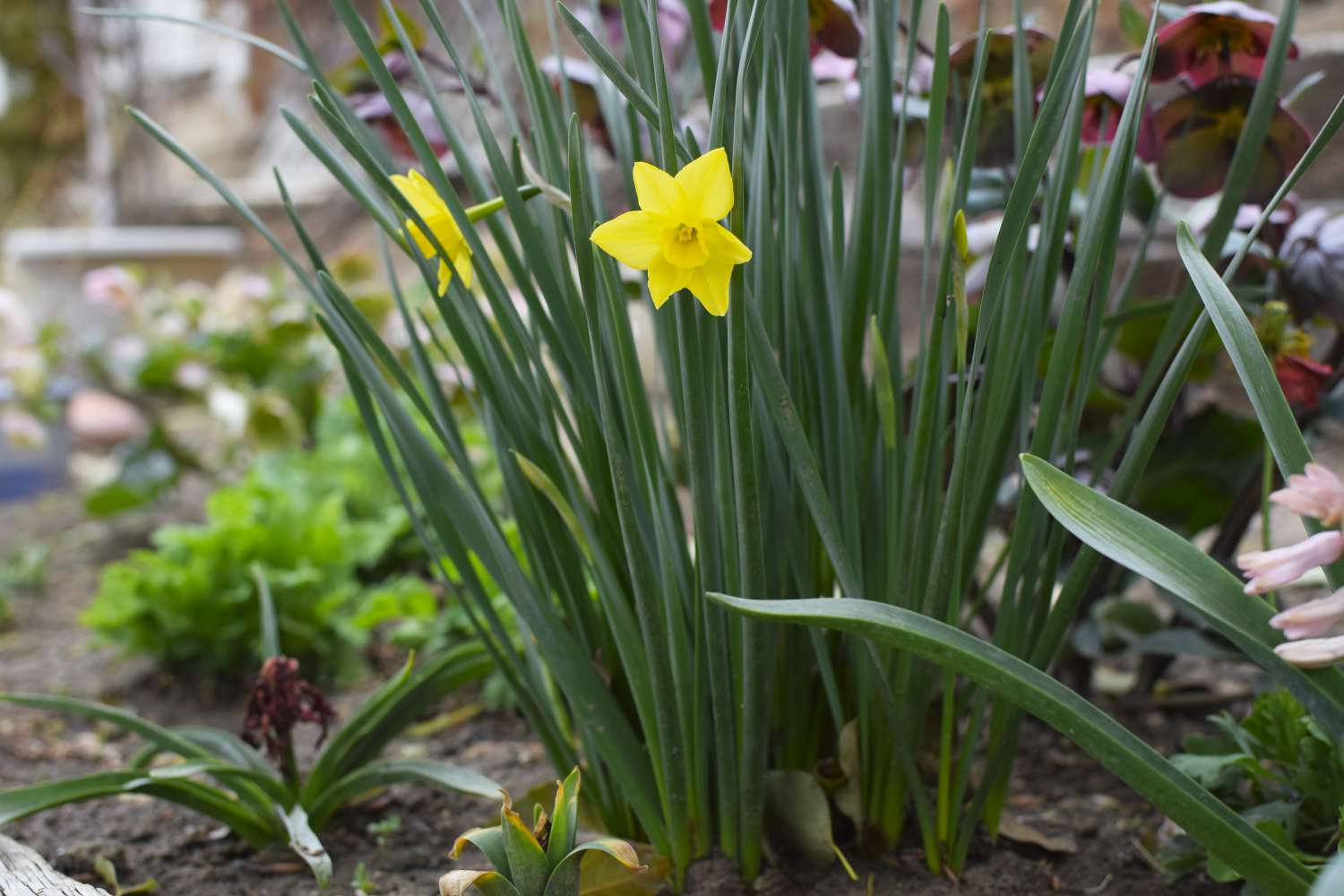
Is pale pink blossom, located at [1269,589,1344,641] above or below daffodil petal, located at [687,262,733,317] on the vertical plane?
below

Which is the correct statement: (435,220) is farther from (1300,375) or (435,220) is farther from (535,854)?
(1300,375)

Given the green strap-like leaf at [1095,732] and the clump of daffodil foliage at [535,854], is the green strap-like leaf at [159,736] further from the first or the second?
the green strap-like leaf at [1095,732]

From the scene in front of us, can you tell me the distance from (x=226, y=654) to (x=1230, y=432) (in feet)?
3.87

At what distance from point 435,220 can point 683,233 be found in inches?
8.4

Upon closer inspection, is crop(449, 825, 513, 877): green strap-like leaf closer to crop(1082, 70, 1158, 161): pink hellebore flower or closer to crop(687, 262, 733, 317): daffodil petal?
crop(687, 262, 733, 317): daffodil petal

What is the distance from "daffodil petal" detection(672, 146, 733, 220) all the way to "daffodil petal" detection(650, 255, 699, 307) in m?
0.03

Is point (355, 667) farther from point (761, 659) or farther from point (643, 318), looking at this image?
point (761, 659)

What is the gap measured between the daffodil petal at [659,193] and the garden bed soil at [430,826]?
0.46 metres

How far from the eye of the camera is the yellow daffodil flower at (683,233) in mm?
512

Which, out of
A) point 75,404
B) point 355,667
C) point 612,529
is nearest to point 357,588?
point 355,667

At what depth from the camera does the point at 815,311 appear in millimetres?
741

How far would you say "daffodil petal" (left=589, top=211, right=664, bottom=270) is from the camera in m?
0.53

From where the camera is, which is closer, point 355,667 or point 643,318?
point 355,667

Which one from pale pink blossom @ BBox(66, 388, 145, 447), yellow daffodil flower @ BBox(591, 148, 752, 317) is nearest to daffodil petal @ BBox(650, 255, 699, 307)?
yellow daffodil flower @ BBox(591, 148, 752, 317)
